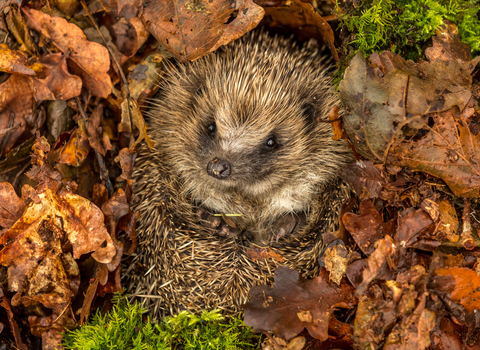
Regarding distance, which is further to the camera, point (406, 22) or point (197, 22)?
point (197, 22)

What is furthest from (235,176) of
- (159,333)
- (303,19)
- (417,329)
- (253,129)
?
(417,329)

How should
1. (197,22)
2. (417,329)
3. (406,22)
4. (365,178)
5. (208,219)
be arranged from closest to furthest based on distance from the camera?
1. (417,329)
2. (365,178)
3. (406,22)
4. (197,22)
5. (208,219)

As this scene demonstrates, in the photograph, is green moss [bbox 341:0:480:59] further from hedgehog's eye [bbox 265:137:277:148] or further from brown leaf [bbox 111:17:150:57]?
brown leaf [bbox 111:17:150:57]

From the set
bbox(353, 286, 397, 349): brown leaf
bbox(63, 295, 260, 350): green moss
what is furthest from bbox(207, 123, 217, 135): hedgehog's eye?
bbox(353, 286, 397, 349): brown leaf

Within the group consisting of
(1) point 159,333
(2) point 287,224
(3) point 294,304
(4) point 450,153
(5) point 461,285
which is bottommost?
(1) point 159,333

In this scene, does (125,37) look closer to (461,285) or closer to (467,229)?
(467,229)

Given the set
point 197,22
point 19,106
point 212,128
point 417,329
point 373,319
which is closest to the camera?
point 417,329

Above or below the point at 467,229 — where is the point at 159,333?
below
